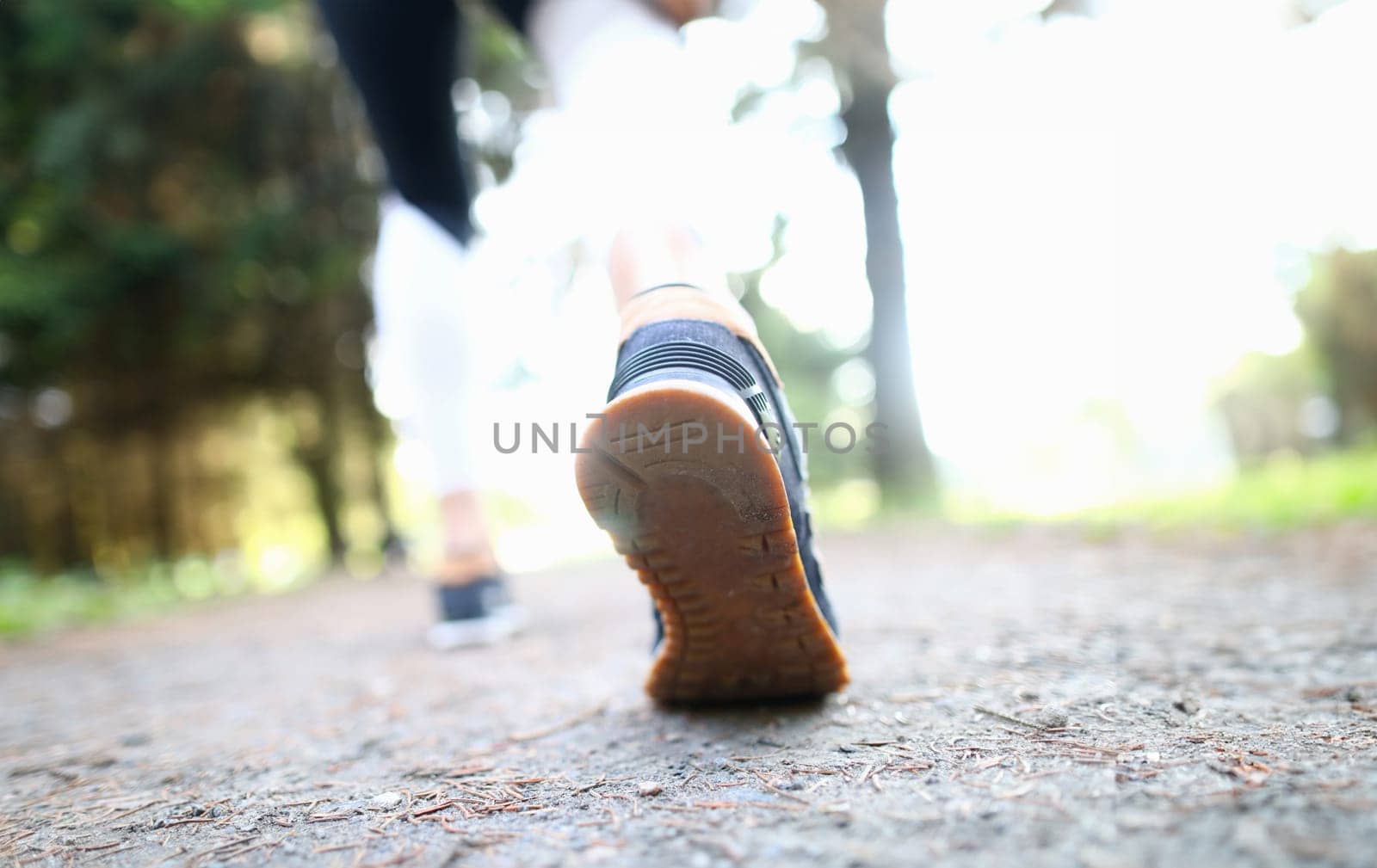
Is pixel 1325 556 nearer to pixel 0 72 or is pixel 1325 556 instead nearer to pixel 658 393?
pixel 658 393

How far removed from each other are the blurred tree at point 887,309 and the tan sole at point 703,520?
452 cm

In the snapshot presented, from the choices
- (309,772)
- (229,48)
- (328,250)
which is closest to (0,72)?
(229,48)

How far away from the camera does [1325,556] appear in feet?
6.34

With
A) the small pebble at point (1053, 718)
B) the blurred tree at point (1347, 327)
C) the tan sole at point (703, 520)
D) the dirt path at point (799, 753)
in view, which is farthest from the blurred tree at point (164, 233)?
the blurred tree at point (1347, 327)

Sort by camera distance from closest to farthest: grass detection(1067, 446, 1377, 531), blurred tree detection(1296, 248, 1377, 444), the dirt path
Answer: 1. the dirt path
2. grass detection(1067, 446, 1377, 531)
3. blurred tree detection(1296, 248, 1377, 444)

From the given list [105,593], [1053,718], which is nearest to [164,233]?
[105,593]

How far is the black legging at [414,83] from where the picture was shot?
1348 millimetres

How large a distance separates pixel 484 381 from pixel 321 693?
702mm

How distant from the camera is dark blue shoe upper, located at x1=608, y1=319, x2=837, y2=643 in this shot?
31.7 inches

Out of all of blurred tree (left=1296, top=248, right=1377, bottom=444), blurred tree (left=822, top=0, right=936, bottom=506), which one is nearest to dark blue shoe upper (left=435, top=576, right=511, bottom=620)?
blurred tree (left=822, top=0, right=936, bottom=506)

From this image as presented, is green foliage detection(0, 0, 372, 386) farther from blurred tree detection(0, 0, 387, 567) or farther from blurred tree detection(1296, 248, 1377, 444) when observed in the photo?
blurred tree detection(1296, 248, 1377, 444)

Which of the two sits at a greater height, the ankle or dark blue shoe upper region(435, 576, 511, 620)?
the ankle

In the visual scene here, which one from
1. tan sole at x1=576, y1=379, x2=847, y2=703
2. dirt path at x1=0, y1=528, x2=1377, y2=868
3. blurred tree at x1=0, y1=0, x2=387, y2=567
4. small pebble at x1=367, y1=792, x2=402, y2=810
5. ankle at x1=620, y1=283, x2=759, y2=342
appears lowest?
small pebble at x1=367, y1=792, x2=402, y2=810

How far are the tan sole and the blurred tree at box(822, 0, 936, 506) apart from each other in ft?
14.8
